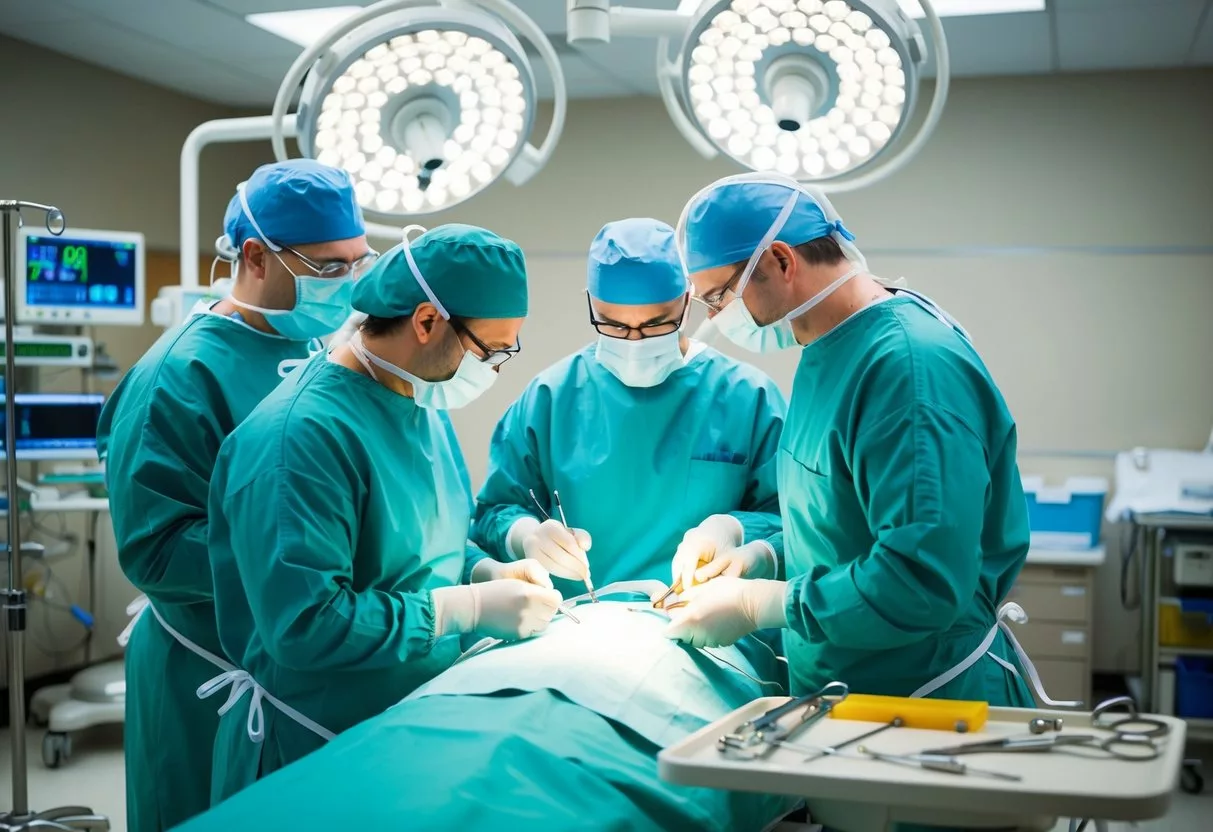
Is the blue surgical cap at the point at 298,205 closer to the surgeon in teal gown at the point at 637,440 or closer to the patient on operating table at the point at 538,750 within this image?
the surgeon in teal gown at the point at 637,440

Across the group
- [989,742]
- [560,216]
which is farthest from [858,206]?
[989,742]

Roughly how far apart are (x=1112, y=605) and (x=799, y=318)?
3928 mm

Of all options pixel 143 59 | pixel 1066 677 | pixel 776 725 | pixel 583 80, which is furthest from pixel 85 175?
pixel 776 725

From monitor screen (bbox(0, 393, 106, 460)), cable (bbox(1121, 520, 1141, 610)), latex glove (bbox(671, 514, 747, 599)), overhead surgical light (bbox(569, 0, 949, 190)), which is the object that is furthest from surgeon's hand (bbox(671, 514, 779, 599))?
cable (bbox(1121, 520, 1141, 610))

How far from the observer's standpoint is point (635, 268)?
6.94 feet

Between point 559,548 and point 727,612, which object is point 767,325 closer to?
point 727,612

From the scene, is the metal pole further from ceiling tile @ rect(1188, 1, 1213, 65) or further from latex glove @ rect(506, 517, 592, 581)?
ceiling tile @ rect(1188, 1, 1213, 65)

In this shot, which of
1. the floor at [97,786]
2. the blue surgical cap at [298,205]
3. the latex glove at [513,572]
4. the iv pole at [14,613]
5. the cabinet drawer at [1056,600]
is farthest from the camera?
the cabinet drawer at [1056,600]

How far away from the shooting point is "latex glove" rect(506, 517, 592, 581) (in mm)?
2016

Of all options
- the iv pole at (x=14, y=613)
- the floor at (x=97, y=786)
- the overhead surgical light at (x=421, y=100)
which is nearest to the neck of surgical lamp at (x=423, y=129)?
the overhead surgical light at (x=421, y=100)

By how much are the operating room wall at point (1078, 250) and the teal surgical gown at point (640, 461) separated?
10.1 ft

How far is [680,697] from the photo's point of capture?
165 cm

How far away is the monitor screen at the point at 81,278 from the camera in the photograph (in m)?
4.41

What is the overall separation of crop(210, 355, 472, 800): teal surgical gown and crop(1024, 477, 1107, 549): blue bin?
337 cm
